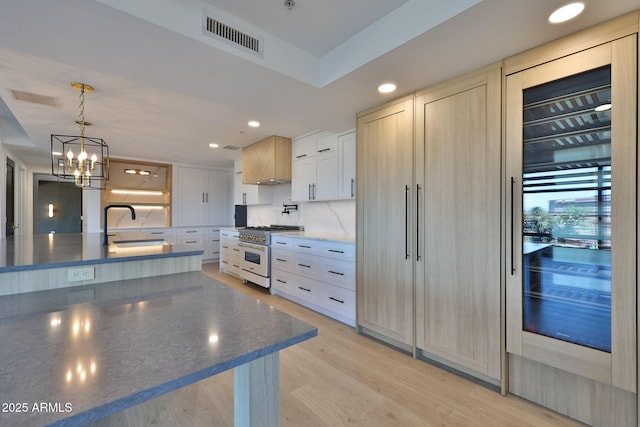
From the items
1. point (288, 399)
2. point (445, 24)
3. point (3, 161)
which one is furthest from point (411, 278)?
point (3, 161)

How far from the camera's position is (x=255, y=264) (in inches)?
178

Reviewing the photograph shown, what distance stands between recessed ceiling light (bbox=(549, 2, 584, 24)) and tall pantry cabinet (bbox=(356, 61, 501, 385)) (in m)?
0.41

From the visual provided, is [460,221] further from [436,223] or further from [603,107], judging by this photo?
[603,107]

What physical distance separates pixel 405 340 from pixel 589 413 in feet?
3.80

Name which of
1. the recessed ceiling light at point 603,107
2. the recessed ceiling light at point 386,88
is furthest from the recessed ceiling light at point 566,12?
the recessed ceiling light at point 386,88

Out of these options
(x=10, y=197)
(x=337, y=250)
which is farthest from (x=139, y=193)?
(x=337, y=250)

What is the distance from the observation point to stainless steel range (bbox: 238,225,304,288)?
4.31 metres

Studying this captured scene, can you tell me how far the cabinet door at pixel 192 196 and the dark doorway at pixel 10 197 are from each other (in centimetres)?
272

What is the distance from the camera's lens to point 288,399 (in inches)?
74.0

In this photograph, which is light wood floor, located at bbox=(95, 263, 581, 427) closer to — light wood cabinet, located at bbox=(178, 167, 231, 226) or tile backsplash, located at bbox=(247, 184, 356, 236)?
tile backsplash, located at bbox=(247, 184, 356, 236)

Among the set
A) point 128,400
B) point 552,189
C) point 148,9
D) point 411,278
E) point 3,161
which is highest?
point 148,9

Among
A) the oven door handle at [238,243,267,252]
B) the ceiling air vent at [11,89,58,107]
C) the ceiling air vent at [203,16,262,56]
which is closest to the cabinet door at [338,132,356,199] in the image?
the oven door handle at [238,243,267,252]

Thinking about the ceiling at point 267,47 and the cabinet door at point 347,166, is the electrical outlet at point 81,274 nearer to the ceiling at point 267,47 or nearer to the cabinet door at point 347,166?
the ceiling at point 267,47

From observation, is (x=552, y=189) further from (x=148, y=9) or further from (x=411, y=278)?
(x=148, y=9)
